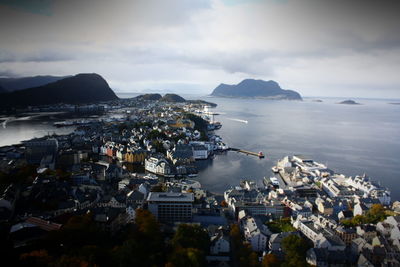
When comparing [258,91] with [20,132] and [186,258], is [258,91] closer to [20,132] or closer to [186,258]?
[20,132]

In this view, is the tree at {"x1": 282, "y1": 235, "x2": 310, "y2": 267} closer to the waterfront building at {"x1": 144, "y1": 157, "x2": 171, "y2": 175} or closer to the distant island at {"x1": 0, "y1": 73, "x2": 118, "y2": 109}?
the waterfront building at {"x1": 144, "y1": 157, "x2": 171, "y2": 175}

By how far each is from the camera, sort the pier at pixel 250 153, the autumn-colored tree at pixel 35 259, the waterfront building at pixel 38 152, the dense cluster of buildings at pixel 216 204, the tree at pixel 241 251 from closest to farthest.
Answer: the autumn-colored tree at pixel 35 259 → the tree at pixel 241 251 → the dense cluster of buildings at pixel 216 204 → the waterfront building at pixel 38 152 → the pier at pixel 250 153

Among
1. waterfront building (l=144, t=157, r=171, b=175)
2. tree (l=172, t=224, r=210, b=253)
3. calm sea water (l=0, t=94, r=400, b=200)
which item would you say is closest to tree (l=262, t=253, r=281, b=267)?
tree (l=172, t=224, r=210, b=253)

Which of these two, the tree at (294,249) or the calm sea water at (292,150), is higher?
the tree at (294,249)

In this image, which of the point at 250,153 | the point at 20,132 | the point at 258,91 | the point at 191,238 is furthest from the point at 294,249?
the point at 258,91

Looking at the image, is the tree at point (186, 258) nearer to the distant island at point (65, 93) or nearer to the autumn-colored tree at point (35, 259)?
the autumn-colored tree at point (35, 259)

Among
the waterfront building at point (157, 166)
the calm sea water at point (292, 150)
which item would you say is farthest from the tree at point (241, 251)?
the waterfront building at point (157, 166)

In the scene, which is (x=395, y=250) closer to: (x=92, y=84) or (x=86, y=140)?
(x=86, y=140)
